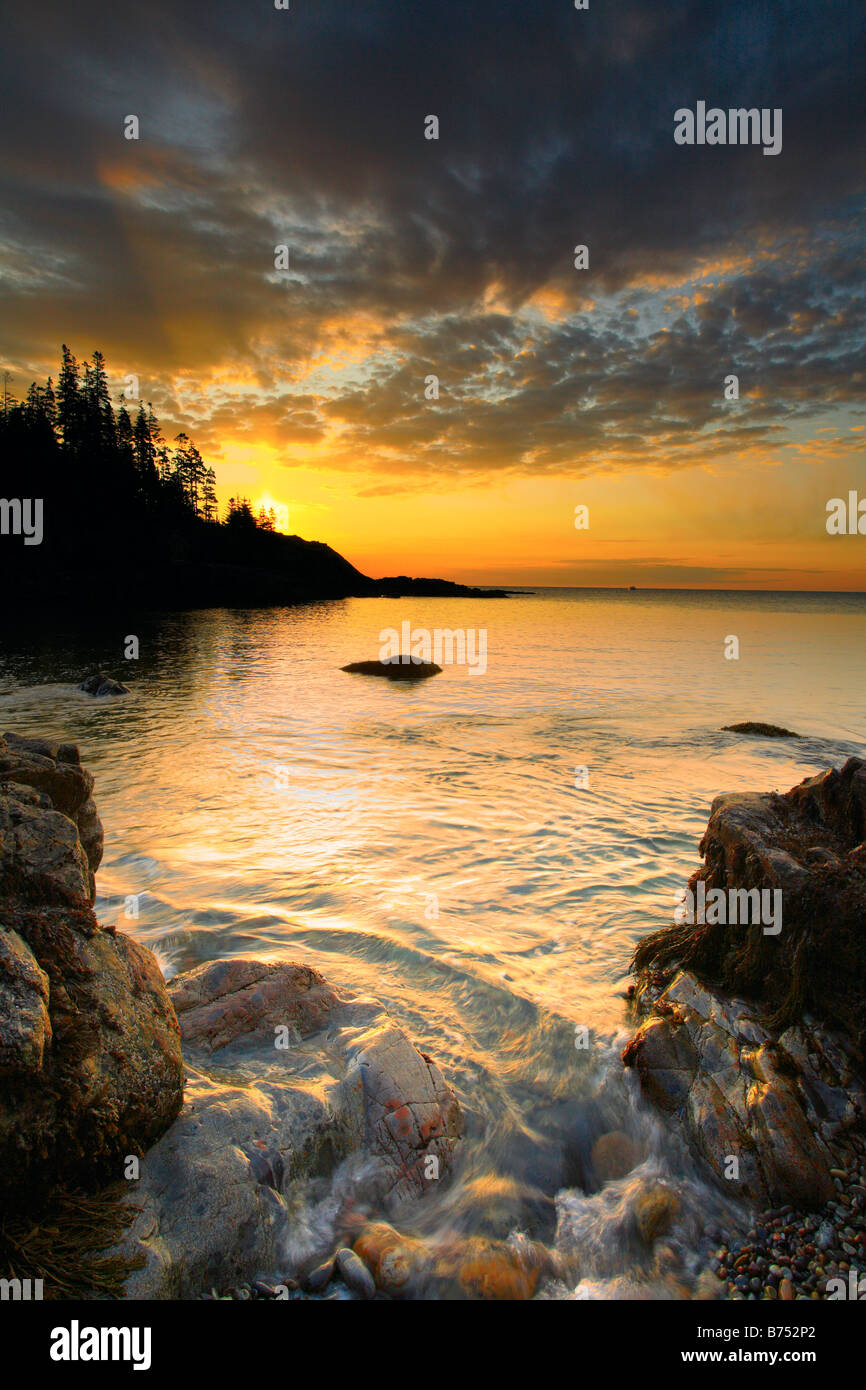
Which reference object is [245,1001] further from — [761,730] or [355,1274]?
[761,730]

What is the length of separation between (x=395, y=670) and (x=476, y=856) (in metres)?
21.7

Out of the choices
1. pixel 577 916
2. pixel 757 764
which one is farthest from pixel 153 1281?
pixel 757 764

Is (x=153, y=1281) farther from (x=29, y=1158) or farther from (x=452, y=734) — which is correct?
(x=452, y=734)

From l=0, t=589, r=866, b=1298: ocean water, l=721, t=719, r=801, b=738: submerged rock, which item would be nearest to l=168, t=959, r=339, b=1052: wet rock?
l=0, t=589, r=866, b=1298: ocean water

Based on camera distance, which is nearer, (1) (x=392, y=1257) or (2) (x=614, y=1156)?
(1) (x=392, y=1257)

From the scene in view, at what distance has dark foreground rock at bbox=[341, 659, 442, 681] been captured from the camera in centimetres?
3091

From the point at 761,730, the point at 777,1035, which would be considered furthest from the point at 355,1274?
the point at 761,730

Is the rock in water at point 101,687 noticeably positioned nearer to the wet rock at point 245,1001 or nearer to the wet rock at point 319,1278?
the wet rock at point 245,1001

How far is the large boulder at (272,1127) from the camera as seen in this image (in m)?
3.41

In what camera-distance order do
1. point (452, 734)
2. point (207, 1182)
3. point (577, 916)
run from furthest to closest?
1. point (452, 734)
2. point (577, 916)
3. point (207, 1182)

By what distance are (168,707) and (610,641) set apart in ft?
132

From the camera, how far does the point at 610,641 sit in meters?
52.9

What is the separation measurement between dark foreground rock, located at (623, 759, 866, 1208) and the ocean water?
0.38 metres

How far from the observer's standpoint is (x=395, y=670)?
103ft
